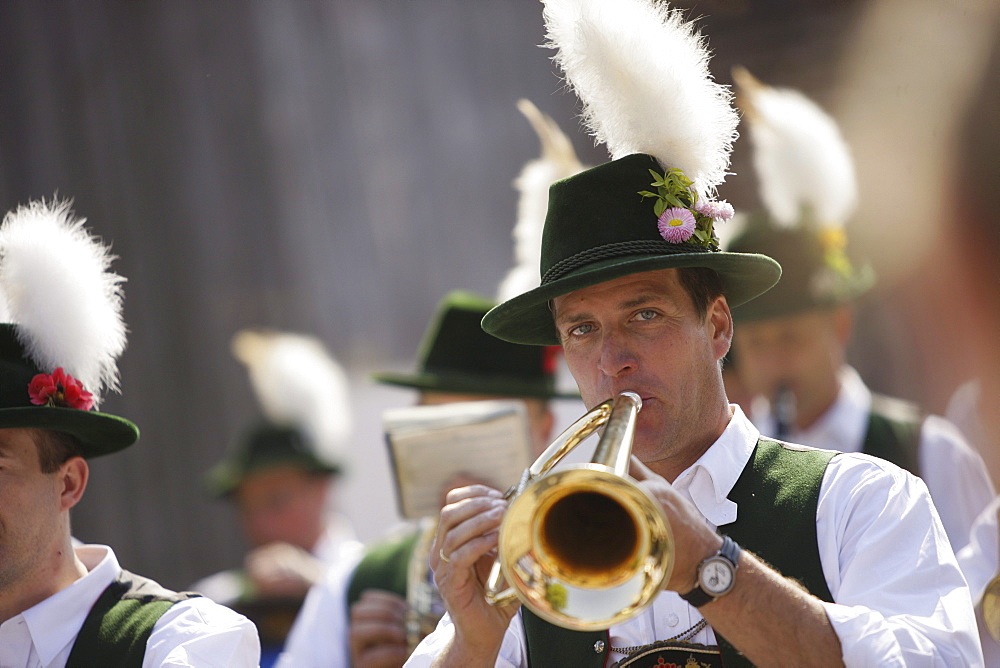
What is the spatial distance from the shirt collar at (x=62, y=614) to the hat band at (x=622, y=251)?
1.68 m

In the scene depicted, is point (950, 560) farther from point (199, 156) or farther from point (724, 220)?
point (199, 156)

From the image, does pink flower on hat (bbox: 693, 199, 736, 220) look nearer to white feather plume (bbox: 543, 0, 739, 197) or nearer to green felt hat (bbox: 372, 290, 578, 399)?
white feather plume (bbox: 543, 0, 739, 197)

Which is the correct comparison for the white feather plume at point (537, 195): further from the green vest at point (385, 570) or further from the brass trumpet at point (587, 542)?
the brass trumpet at point (587, 542)

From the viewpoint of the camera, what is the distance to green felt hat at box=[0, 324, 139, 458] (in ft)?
10.5

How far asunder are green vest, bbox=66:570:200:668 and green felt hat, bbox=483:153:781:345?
1334mm

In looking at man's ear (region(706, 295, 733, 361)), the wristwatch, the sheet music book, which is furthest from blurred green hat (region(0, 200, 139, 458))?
the wristwatch

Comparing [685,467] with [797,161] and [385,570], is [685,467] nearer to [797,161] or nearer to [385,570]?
[385,570]

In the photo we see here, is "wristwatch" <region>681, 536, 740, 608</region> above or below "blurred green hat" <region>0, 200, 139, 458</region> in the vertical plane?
below

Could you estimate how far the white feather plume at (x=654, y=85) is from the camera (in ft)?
9.30

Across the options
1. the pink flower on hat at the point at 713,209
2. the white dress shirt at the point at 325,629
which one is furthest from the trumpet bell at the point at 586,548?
the white dress shirt at the point at 325,629

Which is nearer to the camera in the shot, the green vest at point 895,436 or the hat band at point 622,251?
the hat band at point 622,251

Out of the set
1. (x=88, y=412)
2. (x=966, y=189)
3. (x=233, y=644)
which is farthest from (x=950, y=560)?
(x=966, y=189)

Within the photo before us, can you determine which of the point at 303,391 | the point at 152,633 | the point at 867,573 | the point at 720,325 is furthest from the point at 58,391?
the point at 303,391

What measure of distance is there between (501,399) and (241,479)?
317cm
